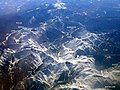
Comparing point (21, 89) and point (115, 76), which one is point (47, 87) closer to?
point (21, 89)

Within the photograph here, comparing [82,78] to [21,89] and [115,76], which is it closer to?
[115,76]

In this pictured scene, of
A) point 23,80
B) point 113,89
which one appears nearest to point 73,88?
point 113,89

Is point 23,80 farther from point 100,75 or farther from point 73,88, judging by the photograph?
point 100,75

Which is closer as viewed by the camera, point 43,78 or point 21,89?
point 21,89

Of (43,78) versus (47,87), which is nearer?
(47,87)

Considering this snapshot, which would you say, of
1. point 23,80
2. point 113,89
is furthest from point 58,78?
point 113,89

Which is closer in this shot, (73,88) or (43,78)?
(73,88)

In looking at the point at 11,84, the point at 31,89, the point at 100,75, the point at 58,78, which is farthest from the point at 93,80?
the point at 11,84
